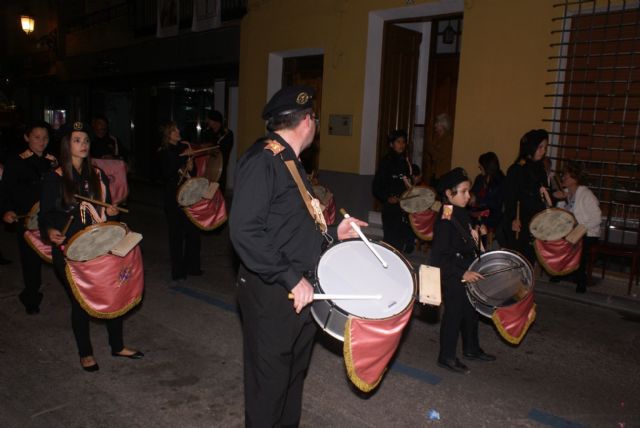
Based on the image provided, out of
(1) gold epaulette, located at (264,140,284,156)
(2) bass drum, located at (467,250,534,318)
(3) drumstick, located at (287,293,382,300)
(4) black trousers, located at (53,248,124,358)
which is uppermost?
(1) gold epaulette, located at (264,140,284,156)

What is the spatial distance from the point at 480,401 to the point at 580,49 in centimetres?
625

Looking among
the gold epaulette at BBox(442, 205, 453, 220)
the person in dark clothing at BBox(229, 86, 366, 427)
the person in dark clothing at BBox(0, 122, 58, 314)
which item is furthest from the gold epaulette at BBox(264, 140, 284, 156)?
the person in dark clothing at BBox(0, 122, 58, 314)

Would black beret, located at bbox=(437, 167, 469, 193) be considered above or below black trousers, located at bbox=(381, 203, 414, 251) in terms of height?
above

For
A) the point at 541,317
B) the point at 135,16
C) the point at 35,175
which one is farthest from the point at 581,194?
the point at 135,16

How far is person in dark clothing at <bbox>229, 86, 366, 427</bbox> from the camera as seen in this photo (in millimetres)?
2648

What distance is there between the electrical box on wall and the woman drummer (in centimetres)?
735

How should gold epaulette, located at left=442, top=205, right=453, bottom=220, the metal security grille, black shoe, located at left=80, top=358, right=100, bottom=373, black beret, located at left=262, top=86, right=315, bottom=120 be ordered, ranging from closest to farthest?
black beret, located at left=262, top=86, right=315, bottom=120
gold epaulette, located at left=442, top=205, right=453, bottom=220
black shoe, located at left=80, top=358, right=100, bottom=373
the metal security grille

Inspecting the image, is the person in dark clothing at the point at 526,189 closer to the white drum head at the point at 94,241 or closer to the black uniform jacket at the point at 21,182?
the white drum head at the point at 94,241

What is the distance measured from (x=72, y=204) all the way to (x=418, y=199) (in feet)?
15.1

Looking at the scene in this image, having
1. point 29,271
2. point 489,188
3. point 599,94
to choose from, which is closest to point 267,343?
point 29,271

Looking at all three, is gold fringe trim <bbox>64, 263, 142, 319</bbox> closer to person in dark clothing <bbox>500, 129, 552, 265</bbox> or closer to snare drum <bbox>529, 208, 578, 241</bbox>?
snare drum <bbox>529, 208, 578, 241</bbox>

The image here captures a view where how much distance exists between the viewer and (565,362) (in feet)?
16.6

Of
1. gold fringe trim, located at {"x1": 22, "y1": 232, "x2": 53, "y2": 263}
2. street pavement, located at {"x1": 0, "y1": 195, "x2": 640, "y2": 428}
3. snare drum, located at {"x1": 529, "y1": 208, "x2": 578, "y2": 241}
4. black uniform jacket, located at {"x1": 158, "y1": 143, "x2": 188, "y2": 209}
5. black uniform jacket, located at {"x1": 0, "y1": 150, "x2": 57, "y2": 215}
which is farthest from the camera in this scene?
black uniform jacket, located at {"x1": 158, "y1": 143, "x2": 188, "y2": 209}

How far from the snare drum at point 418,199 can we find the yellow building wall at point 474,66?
7.10ft
